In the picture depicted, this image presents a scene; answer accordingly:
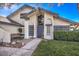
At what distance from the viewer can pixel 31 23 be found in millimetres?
3938

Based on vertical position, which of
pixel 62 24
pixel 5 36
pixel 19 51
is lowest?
pixel 19 51

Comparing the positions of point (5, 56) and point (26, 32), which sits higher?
point (26, 32)

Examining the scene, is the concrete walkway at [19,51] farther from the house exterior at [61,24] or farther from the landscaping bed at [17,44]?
the house exterior at [61,24]

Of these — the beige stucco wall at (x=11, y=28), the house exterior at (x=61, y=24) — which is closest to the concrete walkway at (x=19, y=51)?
the beige stucco wall at (x=11, y=28)

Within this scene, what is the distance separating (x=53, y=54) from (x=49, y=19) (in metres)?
0.38

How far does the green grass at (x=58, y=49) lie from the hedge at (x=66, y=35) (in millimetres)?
46

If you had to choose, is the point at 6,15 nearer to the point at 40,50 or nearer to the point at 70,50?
the point at 40,50

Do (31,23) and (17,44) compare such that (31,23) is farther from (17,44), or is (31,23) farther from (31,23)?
(17,44)

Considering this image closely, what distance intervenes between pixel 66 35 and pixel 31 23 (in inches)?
15.8

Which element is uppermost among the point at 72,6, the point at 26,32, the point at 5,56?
the point at 72,6

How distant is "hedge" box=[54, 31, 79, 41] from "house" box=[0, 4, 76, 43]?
0.05 meters

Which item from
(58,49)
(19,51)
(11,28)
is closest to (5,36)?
(11,28)

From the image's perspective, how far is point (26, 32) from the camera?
3.95m

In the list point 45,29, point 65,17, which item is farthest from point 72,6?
point 45,29
